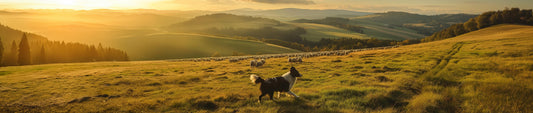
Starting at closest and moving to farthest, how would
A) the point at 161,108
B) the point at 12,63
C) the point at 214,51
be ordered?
the point at 161,108
the point at 12,63
the point at 214,51

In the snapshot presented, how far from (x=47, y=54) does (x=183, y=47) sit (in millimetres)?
63295

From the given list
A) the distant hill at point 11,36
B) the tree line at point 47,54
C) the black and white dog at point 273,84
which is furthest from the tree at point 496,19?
the distant hill at point 11,36

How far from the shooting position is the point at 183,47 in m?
136

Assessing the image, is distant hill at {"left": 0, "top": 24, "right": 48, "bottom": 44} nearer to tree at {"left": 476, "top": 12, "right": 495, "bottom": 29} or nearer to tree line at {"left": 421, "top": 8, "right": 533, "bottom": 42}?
tree at {"left": 476, "top": 12, "right": 495, "bottom": 29}

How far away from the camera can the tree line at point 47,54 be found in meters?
62.9

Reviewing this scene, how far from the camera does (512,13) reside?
9600 centimetres

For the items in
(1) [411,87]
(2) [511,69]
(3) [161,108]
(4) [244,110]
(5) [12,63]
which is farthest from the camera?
(5) [12,63]

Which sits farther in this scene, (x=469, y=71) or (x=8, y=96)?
(x=469, y=71)

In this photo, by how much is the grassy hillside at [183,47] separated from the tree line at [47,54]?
26.3 meters

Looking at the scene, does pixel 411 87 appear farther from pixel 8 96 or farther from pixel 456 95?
pixel 8 96

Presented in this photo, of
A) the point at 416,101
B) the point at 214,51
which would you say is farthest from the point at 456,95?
the point at 214,51

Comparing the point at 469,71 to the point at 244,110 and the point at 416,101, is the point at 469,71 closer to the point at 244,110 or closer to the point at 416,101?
the point at 416,101

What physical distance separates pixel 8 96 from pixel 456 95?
75.3 ft

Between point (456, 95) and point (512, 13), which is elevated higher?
point (512, 13)
